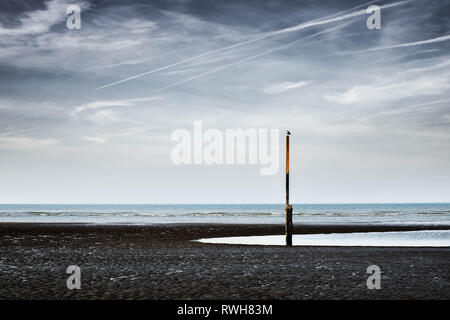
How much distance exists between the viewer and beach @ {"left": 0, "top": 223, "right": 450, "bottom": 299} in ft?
40.5

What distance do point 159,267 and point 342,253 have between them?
907 cm

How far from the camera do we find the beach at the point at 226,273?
40.5ft

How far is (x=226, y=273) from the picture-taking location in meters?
16.0

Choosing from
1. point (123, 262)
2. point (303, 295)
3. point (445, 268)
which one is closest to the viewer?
point (303, 295)

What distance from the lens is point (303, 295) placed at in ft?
39.5
